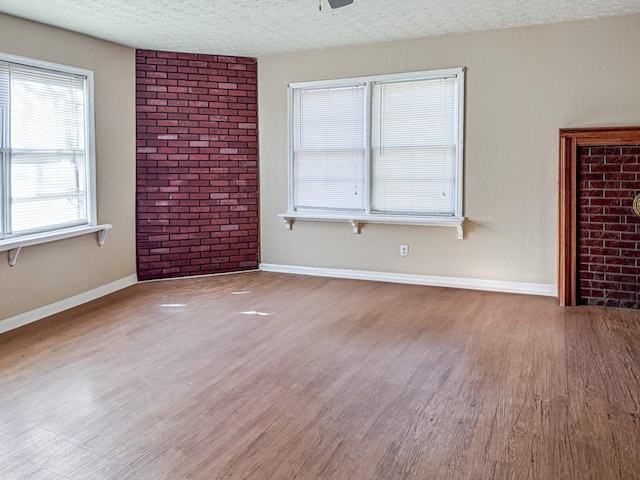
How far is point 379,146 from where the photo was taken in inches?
230

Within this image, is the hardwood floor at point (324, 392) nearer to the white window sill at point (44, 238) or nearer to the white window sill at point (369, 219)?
the white window sill at point (44, 238)

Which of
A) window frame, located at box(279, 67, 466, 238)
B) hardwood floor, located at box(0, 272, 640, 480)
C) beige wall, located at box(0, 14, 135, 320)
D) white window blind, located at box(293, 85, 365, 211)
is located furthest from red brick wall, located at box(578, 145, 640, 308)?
beige wall, located at box(0, 14, 135, 320)

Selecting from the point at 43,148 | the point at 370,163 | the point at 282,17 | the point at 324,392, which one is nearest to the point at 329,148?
the point at 370,163

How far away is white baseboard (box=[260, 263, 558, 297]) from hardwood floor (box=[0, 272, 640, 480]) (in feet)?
0.94

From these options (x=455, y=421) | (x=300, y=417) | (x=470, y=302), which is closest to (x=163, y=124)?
(x=470, y=302)

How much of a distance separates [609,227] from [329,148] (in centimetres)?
287

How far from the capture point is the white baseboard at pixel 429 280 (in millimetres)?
5324

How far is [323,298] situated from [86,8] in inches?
123

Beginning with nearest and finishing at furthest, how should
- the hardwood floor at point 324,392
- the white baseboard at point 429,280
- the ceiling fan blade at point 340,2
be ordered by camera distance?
the hardwood floor at point 324,392
the ceiling fan blade at point 340,2
the white baseboard at point 429,280

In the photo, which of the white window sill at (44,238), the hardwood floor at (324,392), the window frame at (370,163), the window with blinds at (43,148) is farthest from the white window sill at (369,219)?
the window with blinds at (43,148)

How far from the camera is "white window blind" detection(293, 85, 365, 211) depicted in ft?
19.6

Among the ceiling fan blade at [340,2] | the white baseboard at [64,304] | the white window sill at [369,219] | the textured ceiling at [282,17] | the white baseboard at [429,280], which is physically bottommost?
the white baseboard at [64,304]

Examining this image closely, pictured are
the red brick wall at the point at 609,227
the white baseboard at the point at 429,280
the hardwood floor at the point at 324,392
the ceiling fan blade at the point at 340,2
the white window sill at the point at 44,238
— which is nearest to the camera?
the hardwood floor at the point at 324,392

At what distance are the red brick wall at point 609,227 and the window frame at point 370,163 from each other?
1118 millimetres
